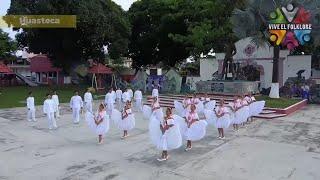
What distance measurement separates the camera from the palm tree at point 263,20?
27141 millimetres

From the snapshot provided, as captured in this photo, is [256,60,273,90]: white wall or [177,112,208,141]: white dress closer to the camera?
[177,112,208,141]: white dress

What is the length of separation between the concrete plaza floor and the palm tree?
9818mm

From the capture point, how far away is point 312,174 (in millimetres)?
10773

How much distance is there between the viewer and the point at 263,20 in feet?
89.7

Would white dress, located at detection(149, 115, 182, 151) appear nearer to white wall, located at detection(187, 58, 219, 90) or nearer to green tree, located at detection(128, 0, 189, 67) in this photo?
white wall, located at detection(187, 58, 219, 90)

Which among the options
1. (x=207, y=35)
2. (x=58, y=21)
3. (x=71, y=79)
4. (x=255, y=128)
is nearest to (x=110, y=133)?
(x=255, y=128)

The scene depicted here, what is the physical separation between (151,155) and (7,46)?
45.8m

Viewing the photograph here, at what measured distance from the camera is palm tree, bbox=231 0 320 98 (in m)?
27.1

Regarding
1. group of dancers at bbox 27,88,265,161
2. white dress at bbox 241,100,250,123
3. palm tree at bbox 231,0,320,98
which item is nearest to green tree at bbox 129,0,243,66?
palm tree at bbox 231,0,320,98

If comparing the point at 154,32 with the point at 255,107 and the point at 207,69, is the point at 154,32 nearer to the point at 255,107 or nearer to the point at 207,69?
the point at 207,69

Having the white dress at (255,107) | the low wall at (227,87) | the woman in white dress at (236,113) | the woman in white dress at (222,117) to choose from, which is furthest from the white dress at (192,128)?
the low wall at (227,87)

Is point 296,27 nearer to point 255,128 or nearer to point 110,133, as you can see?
point 255,128

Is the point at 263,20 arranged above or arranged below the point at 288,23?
above

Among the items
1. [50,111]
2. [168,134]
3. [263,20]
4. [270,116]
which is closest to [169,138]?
[168,134]
